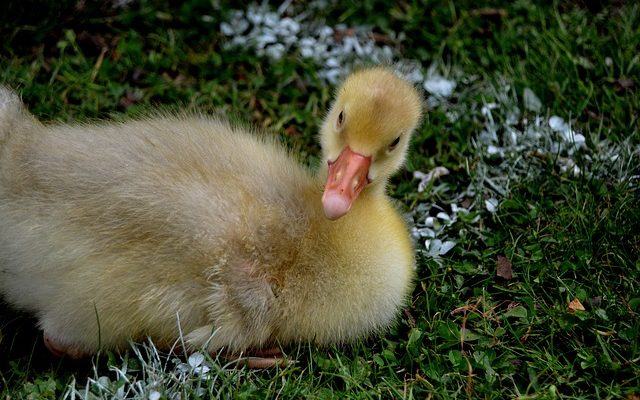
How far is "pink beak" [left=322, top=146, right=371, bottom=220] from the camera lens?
2.67 metres

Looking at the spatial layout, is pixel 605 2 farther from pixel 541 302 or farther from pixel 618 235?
pixel 541 302

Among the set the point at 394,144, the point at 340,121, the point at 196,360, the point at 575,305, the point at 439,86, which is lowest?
the point at 575,305

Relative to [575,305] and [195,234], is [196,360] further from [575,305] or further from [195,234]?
[575,305]

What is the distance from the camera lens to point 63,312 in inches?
105

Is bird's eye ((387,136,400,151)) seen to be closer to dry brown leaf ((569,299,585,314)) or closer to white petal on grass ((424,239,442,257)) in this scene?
white petal on grass ((424,239,442,257))

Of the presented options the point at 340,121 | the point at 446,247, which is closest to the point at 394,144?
the point at 340,121

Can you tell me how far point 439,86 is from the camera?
412 cm

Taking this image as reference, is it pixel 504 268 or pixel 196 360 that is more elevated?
pixel 196 360

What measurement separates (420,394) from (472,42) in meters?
2.15

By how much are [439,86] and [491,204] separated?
2.79 feet

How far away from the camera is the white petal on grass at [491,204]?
11.4ft

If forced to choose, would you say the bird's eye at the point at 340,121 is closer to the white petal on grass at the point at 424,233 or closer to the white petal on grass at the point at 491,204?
the white petal on grass at the point at 424,233

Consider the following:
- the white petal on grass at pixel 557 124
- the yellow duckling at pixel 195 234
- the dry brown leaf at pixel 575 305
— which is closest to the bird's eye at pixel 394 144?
the yellow duckling at pixel 195 234

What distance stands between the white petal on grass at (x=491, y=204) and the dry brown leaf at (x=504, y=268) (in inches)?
10.9
